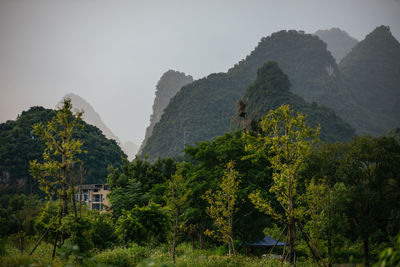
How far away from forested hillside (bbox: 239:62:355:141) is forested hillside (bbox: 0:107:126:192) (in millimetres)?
37898

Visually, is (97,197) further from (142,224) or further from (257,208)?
(257,208)

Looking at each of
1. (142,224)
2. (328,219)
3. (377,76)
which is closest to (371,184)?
(328,219)

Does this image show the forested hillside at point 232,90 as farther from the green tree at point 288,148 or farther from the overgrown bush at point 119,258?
the green tree at point 288,148

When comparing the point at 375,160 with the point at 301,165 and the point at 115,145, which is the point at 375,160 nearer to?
the point at 301,165

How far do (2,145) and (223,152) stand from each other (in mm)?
54494

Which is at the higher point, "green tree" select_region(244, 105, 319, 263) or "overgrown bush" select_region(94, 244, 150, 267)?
"green tree" select_region(244, 105, 319, 263)

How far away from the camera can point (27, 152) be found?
57.2m

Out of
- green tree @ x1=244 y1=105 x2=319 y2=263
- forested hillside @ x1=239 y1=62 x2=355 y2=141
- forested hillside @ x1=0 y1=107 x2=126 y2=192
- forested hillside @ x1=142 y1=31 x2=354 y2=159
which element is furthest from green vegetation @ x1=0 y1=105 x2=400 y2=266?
forested hillside @ x1=142 y1=31 x2=354 y2=159

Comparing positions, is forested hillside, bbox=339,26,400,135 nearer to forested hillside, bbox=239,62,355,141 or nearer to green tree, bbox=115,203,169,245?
forested hillside, bbox=239,62,355,141

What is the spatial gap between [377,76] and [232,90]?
71.9 metres

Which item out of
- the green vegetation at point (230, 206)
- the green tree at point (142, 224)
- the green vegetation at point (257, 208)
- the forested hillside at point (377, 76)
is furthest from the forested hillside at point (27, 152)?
the forested hillside at point (377, 76)

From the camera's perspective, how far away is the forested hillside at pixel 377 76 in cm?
11849

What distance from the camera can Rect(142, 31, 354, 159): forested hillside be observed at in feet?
369

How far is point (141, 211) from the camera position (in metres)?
15.7
